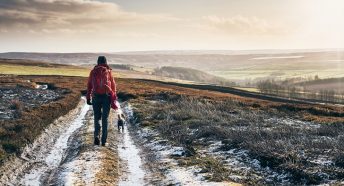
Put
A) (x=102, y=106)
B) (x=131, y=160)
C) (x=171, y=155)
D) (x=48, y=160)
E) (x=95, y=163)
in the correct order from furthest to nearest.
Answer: (x=102, y=106) → (x=171, y=155) → (x=48, y=160) → (x=131, y=160) → (x=95, y=163)

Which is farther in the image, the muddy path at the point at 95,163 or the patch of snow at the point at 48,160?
the patch of snow at the point at 48,160

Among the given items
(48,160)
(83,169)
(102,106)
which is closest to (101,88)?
(102,106)

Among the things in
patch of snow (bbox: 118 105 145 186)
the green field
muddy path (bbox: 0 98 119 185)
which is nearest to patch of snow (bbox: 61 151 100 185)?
muddy path (bbox: 0 98 119 185)

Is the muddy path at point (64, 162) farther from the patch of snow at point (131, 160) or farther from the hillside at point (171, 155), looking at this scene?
the patch of snow at point (131, 160)

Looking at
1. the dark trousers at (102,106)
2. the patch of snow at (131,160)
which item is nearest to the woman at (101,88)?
the dark trousers at (102,106)

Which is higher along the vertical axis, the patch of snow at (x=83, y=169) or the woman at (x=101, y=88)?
the woman at (x=101, y=88)

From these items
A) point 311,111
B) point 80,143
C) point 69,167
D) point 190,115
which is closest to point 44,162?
point 69,167

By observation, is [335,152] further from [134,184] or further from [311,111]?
[311,111]

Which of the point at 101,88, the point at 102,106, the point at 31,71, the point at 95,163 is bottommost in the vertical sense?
the point at 95,163

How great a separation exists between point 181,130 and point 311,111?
1706 centimetres

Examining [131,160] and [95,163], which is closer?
[95,163]

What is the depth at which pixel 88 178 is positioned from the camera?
10.0m

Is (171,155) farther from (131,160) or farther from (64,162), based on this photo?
(64,162)

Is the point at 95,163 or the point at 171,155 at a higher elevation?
the point at 95,163
